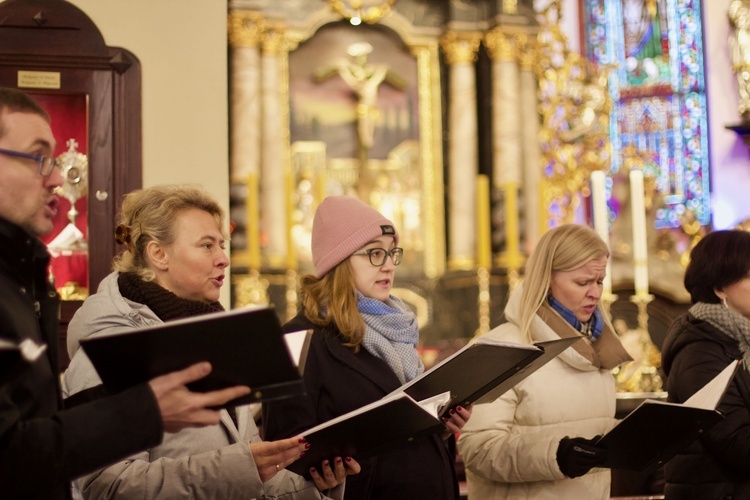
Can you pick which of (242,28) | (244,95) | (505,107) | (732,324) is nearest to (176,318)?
(732,324)

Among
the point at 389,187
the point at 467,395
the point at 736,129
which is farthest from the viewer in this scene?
the point at 736,129

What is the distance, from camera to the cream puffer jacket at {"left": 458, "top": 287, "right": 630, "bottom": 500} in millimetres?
3012

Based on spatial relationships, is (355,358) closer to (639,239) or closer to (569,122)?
(639,239)

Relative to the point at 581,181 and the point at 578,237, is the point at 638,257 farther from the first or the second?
the point at 581,181

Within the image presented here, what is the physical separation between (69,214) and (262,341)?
204 cm

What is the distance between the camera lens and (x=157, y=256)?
2531 millimetres

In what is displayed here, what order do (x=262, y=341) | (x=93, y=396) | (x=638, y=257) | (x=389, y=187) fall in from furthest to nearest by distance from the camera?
1. (x=389, y=187)
2. (x=638, y=257)
3. (x=93, y=396)
4. (x=262, y=341)

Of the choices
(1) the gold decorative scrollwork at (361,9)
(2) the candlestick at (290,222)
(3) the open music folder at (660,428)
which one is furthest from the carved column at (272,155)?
(3) the open music folder at (660,428)

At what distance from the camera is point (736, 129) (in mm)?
10023

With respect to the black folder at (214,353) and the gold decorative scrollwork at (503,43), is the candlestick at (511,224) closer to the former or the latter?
the gold decorative scrollwork at (503,43)

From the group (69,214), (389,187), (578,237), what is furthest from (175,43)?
(389,187)

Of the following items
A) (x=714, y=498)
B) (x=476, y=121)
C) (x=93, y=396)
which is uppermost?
(x=476, y=121)

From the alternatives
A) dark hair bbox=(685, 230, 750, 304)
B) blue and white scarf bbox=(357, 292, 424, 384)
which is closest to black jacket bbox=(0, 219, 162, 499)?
blue and white scarf bbox=(357, 292, 424, 384)

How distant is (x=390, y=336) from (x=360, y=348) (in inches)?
3.8
